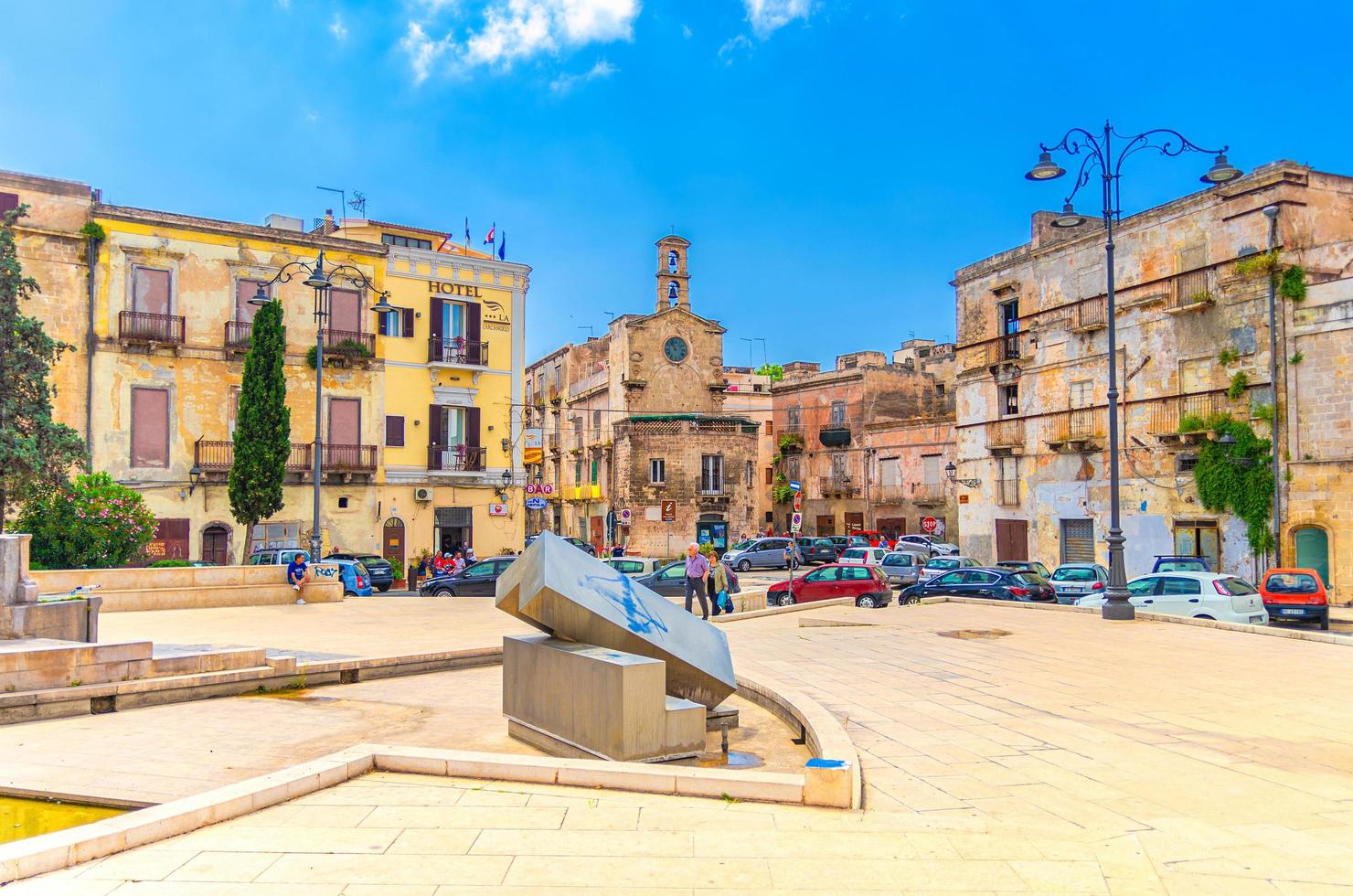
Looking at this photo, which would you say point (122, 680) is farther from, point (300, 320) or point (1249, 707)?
point (300, 320)

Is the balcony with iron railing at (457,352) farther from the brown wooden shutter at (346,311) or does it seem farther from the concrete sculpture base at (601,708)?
the concrete sculpture base at (601,708)


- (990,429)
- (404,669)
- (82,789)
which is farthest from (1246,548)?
(82,789)

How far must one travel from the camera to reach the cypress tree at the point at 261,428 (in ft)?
97.1

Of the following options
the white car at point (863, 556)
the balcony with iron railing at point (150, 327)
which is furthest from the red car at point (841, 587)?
the balcony with iron railing at point (150, 327)

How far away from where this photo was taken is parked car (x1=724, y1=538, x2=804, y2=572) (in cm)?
4281

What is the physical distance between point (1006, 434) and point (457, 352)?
21251 mm

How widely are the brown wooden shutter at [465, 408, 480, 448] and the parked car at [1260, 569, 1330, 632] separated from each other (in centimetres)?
2578

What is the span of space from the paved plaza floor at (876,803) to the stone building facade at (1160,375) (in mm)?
17960

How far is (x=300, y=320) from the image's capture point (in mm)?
34031

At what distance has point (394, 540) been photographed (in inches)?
1384

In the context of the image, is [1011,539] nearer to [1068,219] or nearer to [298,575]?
[1068,219]

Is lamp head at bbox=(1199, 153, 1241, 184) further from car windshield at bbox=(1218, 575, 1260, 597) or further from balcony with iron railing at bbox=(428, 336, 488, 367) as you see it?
balcony with iron railing at bbox=(428, 336, 488, 367)

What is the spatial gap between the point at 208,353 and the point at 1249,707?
31.5 meters

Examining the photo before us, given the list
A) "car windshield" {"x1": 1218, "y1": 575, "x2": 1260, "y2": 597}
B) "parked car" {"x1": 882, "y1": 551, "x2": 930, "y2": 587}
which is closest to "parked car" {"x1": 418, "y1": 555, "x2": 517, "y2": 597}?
"parked car" {"x1": 882, "y1": 551, "x2": 930, "y2": 587}
